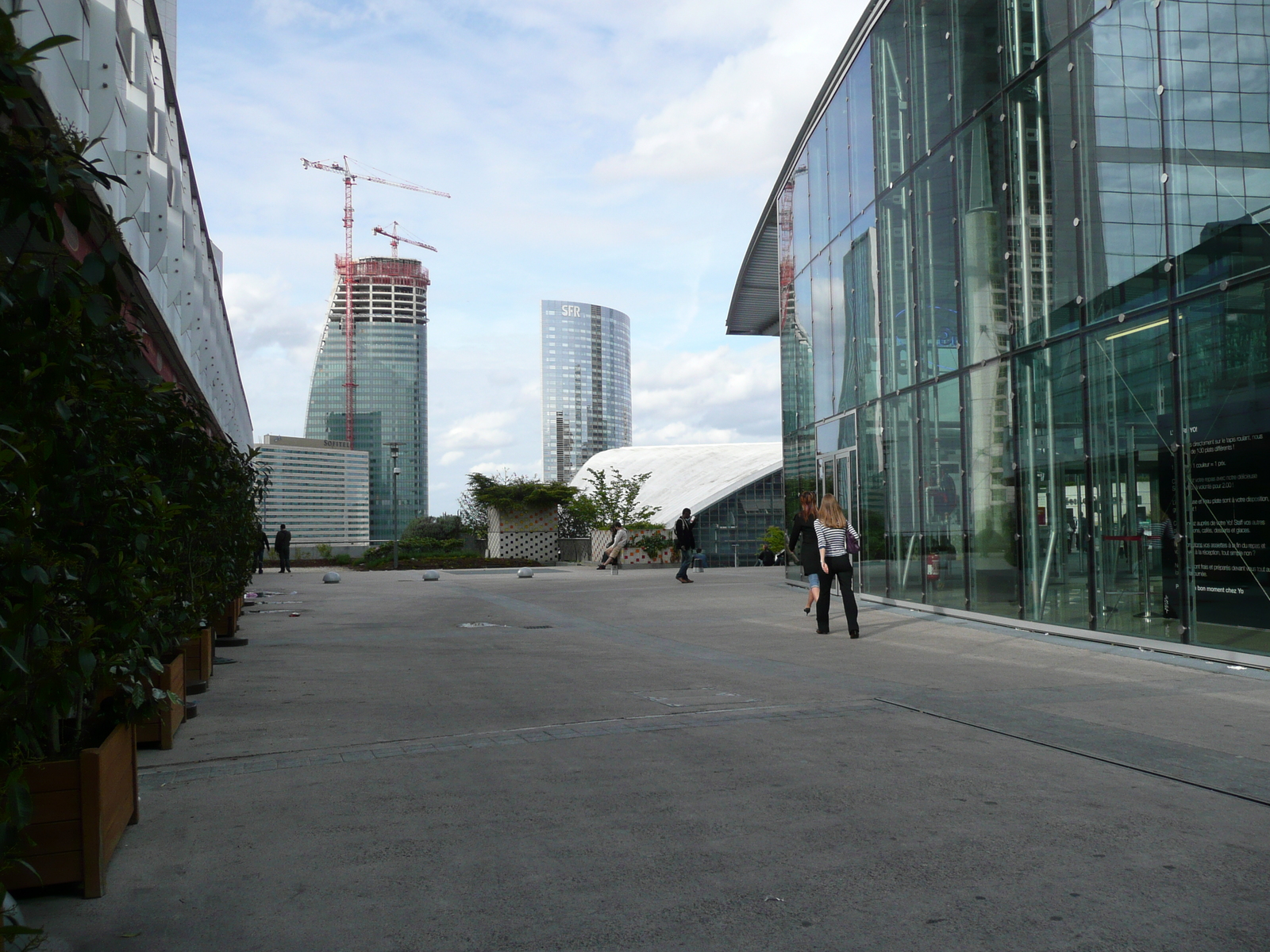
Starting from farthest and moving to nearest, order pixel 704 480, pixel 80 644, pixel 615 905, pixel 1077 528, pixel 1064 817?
pixel 704 480 → pixel 1077 528 → pixel 1064 817 → pixel 615 905 → pixel 80 644

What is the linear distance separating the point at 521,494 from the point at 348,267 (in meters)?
130

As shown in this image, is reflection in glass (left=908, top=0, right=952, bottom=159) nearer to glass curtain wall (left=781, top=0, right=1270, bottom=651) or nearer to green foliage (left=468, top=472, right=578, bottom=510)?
glass curtain wall (left=781, top=0, right=1270, bottom=651)

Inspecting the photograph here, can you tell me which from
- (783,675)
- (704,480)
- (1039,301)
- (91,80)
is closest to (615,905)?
(783,675)

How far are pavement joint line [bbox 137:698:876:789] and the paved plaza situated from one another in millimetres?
26

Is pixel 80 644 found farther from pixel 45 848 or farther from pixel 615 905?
pixel 615 905

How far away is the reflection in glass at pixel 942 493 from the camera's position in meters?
13.9

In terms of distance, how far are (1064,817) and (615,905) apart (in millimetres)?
2064

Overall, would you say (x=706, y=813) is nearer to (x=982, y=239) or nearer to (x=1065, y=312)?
(x=1065, y=312)

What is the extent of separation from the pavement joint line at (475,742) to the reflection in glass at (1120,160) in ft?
18.9

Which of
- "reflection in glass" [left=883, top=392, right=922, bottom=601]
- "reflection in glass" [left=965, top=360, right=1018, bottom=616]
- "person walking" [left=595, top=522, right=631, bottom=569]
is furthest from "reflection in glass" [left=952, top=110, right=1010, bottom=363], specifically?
"person walking" [left=595, top=522, right=631, bottom=569]

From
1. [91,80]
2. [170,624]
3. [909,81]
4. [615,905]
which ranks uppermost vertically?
[909,81]

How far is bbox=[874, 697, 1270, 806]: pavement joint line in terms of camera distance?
4.68m

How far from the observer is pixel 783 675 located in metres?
8.51

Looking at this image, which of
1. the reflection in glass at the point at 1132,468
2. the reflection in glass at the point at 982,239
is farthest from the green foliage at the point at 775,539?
the reflection in glass at the point at 1132,468
